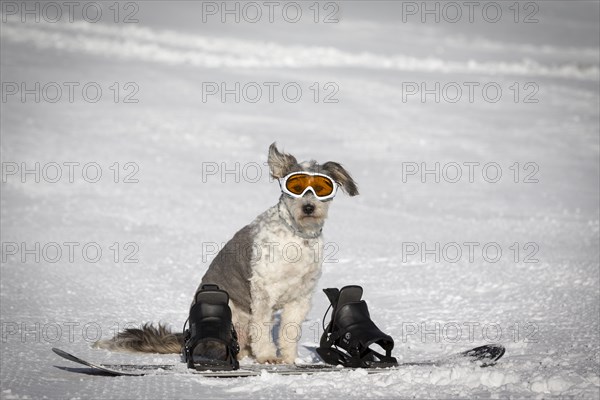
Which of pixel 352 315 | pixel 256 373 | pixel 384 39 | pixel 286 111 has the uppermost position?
pixel 384 39

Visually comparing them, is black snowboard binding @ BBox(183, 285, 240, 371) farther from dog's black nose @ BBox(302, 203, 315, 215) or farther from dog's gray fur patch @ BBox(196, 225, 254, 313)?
dog's black nose @ BBox(302, 203, 315, 215)

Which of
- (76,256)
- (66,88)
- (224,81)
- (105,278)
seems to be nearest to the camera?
(105,278)

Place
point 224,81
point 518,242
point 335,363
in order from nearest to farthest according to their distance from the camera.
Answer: point 335,363, point 518,242, point 224,81

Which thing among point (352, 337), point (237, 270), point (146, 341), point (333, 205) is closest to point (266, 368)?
point (352, 337)

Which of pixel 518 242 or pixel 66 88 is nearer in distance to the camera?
pixel 518 242

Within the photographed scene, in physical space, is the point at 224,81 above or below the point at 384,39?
below

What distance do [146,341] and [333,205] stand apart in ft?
25.2

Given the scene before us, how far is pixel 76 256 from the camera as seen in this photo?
36.7 feet

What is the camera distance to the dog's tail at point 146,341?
739 centimetres

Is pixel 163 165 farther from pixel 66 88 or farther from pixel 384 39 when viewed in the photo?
pixel 384 39

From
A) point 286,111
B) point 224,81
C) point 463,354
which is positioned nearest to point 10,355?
point 463,354

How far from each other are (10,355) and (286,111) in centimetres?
1656

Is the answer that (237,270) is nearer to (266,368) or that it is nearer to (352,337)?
(266,368)

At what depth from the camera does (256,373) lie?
259 inches
